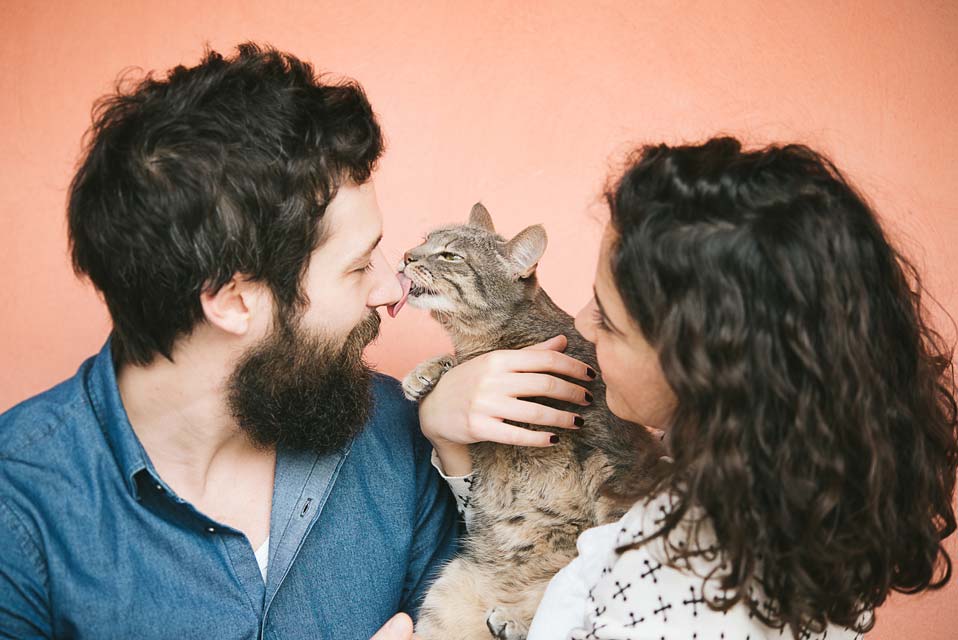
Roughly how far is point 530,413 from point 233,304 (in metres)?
0.58

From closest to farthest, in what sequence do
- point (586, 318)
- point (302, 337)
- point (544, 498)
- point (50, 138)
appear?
point (586, 318), point (302, 337), point (544, 498), point (50, 138)

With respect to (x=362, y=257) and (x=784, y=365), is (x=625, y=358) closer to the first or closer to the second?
(x=784, y=365)

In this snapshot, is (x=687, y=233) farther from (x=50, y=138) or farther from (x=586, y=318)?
(x=50, y=138)

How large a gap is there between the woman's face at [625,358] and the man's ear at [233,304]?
24.9 inches

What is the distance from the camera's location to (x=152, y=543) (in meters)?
1.37

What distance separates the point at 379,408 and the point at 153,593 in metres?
0.63

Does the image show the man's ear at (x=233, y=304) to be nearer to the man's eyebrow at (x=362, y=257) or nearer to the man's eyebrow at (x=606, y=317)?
the man's eyebrow at (x=362, y=257)

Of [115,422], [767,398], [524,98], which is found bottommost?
[767,398]

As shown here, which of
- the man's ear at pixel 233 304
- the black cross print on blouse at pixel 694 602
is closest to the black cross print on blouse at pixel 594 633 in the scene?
the black cross print on blouse at pixel 694 602

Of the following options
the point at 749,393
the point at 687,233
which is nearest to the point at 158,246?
the point at 687,233

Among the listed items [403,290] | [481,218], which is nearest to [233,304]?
[403,290]

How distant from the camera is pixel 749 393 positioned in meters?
1.08

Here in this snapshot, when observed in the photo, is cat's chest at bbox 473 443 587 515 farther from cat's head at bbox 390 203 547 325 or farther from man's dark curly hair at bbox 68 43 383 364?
man's dark curly hair at bbox 68 43 383 364

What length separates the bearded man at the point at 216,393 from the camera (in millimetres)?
1321
